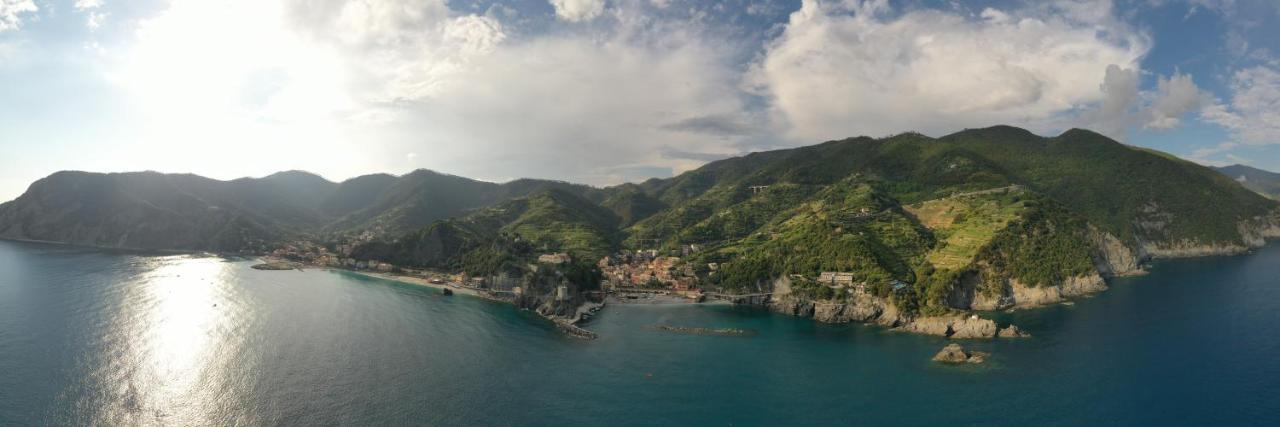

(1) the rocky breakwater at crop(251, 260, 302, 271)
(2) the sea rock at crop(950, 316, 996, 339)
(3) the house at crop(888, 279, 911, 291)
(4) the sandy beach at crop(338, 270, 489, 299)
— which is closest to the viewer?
(2) the sea rock at crop(950, 316, 996, 339)

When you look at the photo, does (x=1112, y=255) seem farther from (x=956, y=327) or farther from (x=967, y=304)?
(x=956, y=327)

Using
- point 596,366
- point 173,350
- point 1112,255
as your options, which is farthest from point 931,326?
point 173,350

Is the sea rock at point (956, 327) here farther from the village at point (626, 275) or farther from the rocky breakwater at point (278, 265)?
the rocky breakwater at point (278, 265)

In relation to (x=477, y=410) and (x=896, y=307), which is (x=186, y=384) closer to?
(x=477, y=410)

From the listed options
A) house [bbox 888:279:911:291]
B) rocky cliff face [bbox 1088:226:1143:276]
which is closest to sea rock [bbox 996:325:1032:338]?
house [bbox 888:279:911:291]

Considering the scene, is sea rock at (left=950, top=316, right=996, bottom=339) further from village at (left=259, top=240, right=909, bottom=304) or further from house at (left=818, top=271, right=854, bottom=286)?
house at (left=818, top=271, right=854, bottom=286)

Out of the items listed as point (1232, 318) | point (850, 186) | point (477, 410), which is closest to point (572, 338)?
point (477, 410)

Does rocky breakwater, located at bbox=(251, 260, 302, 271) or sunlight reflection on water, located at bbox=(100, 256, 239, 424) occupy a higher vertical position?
rocky breakwater, located at bbox=(251, 260, 302, 271)
